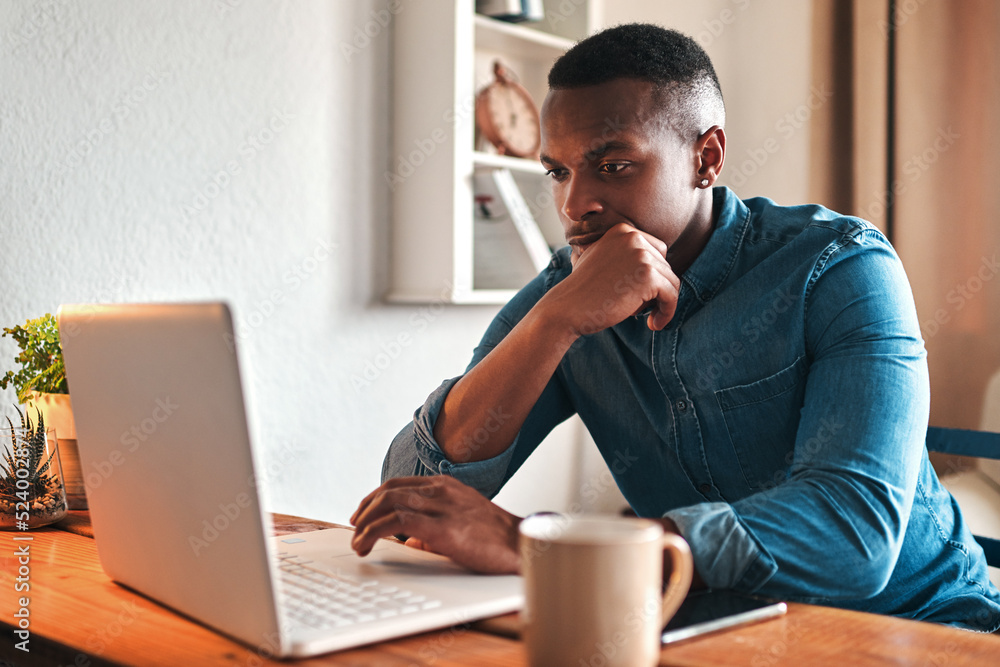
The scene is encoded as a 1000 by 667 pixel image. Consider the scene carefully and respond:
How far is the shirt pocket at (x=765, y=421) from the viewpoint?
1073 millimetres

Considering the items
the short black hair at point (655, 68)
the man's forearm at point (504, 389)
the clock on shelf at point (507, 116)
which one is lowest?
the man's forearm at point (504, 389)

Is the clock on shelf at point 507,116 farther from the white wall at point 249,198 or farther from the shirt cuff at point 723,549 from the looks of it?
the shirt cuff at point 723,549

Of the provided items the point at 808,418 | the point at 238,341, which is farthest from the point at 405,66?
the point at 238,341

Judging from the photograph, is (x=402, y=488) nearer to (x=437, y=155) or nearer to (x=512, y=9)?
(x=437, y=155)

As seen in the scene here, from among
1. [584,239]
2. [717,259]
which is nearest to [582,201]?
[584,239]

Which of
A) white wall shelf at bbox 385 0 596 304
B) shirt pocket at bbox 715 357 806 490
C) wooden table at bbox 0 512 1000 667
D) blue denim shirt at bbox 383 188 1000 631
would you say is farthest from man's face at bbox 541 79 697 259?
white wall shelf at bbox 385 0 596 304

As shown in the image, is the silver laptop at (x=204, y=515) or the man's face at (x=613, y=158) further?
the man's face at (x=613, y=158)

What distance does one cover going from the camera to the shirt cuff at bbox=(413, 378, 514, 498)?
1.07m

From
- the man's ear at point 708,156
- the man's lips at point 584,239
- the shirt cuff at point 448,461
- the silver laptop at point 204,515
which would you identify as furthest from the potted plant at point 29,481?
the man's ear at point 708,156

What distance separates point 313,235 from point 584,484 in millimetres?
1231

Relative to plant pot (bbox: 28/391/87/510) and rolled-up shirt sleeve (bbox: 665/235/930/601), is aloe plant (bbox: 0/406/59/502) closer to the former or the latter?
plant pot (bbox: 28/391/87/510)

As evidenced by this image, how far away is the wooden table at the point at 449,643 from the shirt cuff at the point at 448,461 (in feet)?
1.31

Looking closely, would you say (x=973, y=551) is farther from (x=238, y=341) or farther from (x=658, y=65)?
(x=238, y=341)

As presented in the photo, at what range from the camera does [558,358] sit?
41.3 inches
